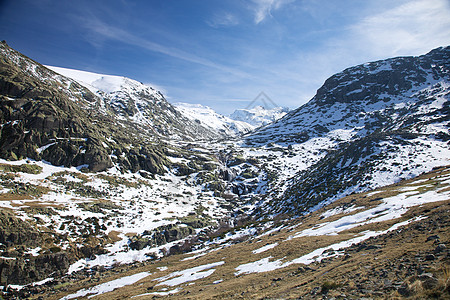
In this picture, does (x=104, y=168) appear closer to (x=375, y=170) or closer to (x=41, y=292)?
(x=41, y=292)

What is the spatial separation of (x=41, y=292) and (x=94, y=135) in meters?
79.3

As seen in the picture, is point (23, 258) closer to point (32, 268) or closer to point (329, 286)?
point (32, 268)

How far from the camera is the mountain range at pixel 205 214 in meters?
17.8

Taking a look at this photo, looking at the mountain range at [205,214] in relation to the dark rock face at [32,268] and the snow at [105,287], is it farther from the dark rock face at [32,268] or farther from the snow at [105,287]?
the snow at [105,287]

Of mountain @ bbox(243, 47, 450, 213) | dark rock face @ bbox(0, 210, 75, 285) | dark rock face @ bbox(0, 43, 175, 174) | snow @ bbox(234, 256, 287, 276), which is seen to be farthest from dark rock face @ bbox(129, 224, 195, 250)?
snow @ bbox(234, 256, 287, 276)

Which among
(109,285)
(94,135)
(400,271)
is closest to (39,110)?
(94,135)

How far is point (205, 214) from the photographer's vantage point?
89188 millimetres

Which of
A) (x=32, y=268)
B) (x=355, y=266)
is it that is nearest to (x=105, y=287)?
(x=32, y=268)

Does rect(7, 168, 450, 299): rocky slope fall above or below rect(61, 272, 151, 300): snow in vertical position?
above

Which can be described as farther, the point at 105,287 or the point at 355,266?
the point at 105,287

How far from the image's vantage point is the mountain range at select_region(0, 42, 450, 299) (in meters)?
17.8

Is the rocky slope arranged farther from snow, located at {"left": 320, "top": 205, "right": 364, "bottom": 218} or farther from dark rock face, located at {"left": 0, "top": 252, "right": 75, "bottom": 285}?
dark rock face, located at {"left": 0, "top": 252, "right": 75, "bottom": 285}

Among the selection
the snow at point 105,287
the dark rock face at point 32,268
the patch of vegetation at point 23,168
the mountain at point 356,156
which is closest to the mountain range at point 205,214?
the dark rock face at point 32,268

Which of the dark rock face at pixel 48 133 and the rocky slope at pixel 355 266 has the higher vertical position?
the dark rock face at pixel 48 133
